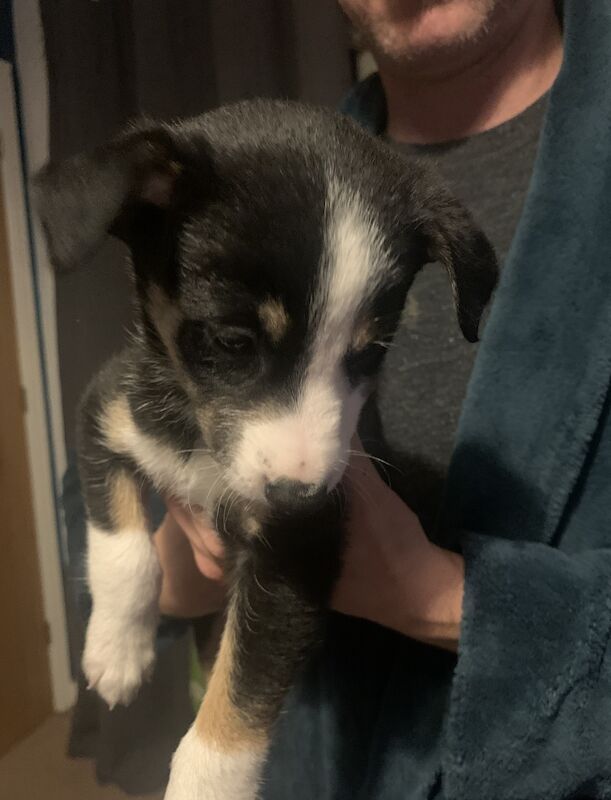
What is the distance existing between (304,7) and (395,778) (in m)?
1.84

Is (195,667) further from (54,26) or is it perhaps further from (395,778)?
(54,26)

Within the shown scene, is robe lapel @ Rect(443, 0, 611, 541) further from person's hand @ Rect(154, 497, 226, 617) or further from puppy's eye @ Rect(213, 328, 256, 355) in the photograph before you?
person's hand @ Rect(154, 497, 226, 617)

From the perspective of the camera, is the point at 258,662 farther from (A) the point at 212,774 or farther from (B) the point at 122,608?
(B) the point at 122,608

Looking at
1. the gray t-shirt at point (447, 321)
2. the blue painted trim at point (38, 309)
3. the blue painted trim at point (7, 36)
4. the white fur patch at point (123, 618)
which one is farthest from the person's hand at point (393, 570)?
the blue painted trim at point (7, 36)

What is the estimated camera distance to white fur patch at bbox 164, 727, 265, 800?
1.01m

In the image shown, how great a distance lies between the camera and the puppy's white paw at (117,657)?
1183 millimetres

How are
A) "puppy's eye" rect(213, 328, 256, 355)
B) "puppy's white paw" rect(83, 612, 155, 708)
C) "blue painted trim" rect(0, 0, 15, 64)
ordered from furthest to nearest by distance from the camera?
"blue painted trim" rect(0, 0, 15, 64) < "puppy's white paw" rect(83, 612, 155, 708) < "puppy's eye" rect(213, 328, 256, 355)

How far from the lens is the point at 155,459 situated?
1.18 meters

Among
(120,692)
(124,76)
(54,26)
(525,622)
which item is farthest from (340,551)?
(54,26)

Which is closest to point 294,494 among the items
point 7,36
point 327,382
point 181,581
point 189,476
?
point 327,382

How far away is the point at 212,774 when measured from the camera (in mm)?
1012

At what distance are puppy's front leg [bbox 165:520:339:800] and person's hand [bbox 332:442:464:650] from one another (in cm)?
4

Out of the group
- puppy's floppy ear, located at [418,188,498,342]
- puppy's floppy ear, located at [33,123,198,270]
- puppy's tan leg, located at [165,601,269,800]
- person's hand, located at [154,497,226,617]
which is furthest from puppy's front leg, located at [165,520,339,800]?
puppy's floppy ear, located at [33,123,198,270]

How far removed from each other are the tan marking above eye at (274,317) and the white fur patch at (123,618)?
54cm
